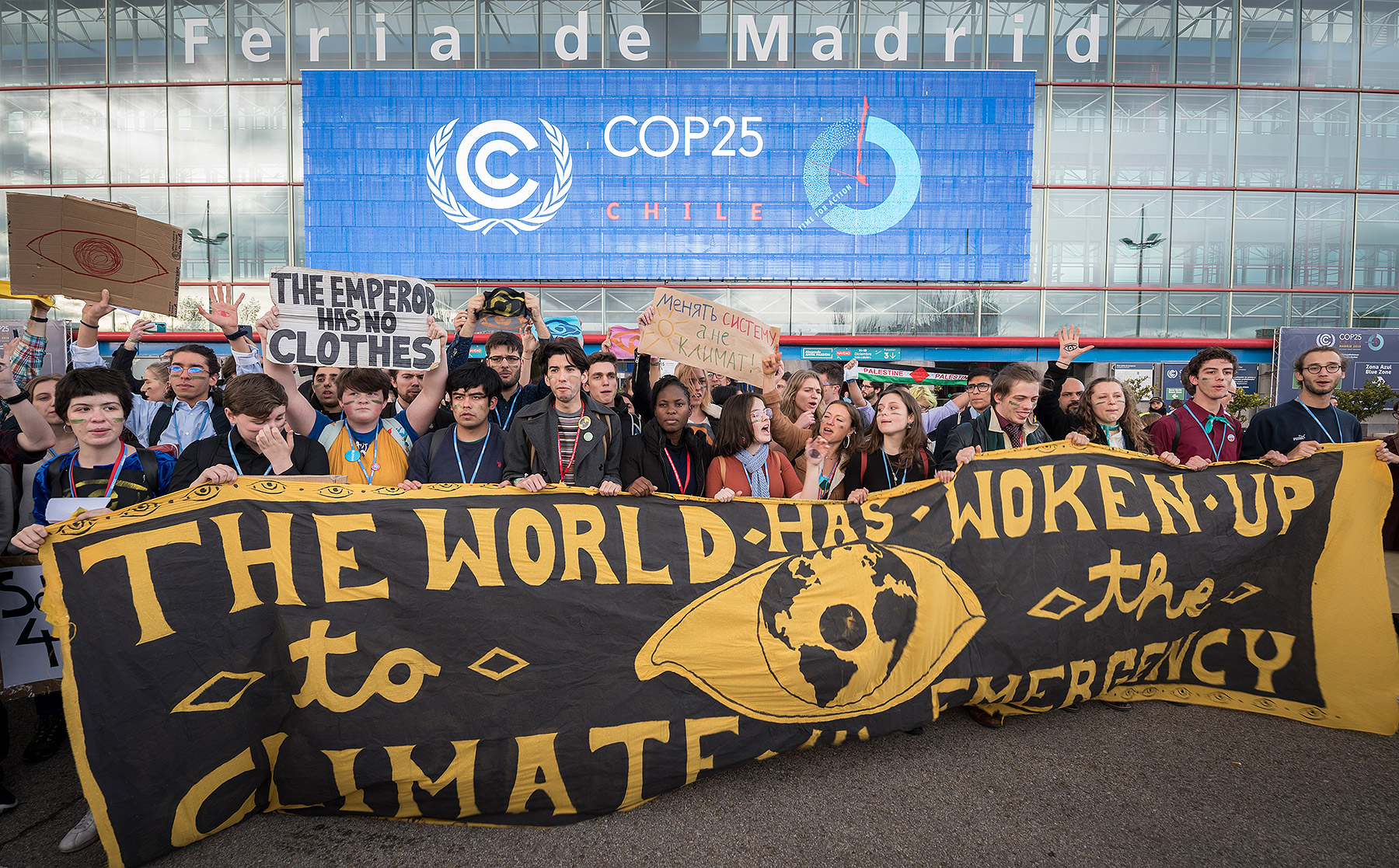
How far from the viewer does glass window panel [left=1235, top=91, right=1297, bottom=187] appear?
23750 mm

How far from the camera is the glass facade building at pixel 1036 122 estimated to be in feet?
78.2

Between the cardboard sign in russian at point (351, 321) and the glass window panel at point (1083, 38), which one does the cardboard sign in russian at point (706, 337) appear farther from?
the glass window panel at point (1083, 38)

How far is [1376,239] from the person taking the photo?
23875 millimetres

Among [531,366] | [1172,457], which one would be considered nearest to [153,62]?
[531,366]

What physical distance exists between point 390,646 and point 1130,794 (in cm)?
351

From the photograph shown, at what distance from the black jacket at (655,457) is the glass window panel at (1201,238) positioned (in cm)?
2713

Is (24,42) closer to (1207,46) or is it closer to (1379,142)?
(1207,46)

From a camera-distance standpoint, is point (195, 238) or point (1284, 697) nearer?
point (1284, 697)

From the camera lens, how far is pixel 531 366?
4844 mm

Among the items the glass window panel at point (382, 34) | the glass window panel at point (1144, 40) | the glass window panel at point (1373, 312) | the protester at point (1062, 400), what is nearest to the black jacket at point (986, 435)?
the protester at point (1062, 400)

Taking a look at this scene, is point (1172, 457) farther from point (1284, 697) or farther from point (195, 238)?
point (195, 238)

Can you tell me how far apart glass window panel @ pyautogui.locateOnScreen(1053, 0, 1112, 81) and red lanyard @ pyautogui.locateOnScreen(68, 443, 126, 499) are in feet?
97.8

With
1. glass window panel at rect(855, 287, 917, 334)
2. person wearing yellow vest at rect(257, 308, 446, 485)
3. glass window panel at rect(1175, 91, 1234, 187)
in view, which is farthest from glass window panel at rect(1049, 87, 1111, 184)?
person wearing yellow vest at rect(257, 308, 446, 485)

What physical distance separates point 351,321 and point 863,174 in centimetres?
2315
